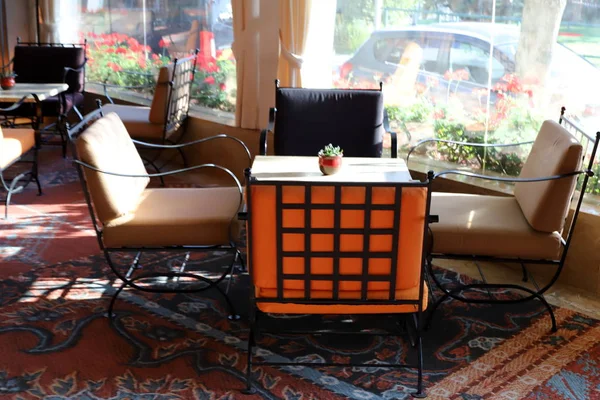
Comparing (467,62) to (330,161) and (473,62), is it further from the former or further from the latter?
(330,161)

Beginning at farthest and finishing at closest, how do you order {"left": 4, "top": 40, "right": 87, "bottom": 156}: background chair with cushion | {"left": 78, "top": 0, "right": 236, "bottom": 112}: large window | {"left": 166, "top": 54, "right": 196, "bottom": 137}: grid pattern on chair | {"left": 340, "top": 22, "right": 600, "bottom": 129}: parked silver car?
{"left": 4, "top": 40, "right": 87, "bottom": 156}: background chair with cushion < {"left": 78, "top": 0, "right": 236, "bottom": 112}: large window < {"left": 166, "top": 54, "right": 196, "bottom": 137}: grid pattern on chair < {"left": 340, "top": 22, "right": 600, "bottom": 129}: parked silver car

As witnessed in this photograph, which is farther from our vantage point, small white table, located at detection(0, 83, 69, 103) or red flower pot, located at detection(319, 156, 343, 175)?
small white table, located at detection(0, 83, 69, 103)

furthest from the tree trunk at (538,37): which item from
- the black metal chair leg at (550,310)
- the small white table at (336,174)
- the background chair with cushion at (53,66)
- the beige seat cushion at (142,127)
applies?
the background chair with cushion at (53,66)

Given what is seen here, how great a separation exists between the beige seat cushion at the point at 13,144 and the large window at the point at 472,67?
7.42ft

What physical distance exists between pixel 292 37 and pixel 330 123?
94cm

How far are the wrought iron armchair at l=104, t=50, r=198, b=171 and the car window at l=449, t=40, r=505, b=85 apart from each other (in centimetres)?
216

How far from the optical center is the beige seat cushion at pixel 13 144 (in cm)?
456

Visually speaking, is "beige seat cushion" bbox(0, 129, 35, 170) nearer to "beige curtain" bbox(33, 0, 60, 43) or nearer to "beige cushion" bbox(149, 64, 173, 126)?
"beige cushion" bbox(149, 64, 173, 126)

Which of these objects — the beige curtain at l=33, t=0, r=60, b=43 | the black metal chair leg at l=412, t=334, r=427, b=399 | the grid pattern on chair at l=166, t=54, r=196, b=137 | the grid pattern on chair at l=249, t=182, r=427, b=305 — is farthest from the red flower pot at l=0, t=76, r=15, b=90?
the black metal chair leg at l=412, t=334, r=427, b=399

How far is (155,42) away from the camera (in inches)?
279

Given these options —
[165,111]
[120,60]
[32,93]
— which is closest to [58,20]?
[120,60]

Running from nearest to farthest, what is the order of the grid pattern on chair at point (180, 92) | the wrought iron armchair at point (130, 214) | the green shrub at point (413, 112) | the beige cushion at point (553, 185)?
the beige cushion at point (553, 185)
the wrought iron armchair at point (130, 214)
the green shrub at point (413, 112)
the grid pattern on chair at point (180, 92)

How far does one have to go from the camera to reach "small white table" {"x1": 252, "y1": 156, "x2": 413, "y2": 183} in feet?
10.7

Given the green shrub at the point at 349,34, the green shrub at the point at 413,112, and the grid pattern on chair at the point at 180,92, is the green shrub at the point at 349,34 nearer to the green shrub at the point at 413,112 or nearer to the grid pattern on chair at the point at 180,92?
the green shrub at the point at 413,112
